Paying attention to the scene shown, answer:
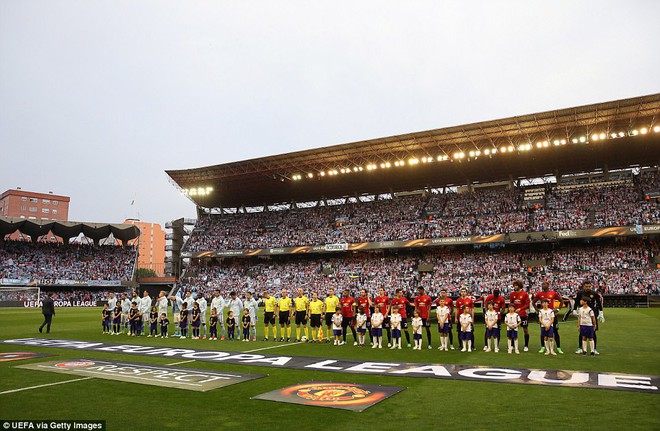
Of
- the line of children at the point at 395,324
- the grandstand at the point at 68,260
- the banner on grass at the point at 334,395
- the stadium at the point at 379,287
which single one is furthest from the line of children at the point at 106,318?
the grandstand at the point at 68,260

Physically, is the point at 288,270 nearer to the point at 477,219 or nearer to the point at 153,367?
the point at 477,219

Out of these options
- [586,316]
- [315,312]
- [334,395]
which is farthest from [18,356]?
[586,316]

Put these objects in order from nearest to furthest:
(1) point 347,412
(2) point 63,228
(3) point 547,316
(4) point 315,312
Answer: (1) point 347,412, (3) point 547,316, (4) point 315,312, (2) point 63,228

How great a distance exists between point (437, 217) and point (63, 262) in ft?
152

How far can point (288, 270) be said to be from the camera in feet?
174

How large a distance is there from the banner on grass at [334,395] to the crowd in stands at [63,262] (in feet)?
187

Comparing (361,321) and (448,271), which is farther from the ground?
(448,271)

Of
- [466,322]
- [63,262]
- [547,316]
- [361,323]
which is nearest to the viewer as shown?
[547,316]

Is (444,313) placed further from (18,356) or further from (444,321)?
(18,356)

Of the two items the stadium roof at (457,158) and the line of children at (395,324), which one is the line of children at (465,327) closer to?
the line of children at (395,324)

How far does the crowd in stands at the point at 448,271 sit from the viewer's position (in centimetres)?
3794

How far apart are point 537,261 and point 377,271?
15044 millimetres

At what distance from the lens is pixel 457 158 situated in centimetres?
4203

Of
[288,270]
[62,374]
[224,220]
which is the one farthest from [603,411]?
[224,220]
